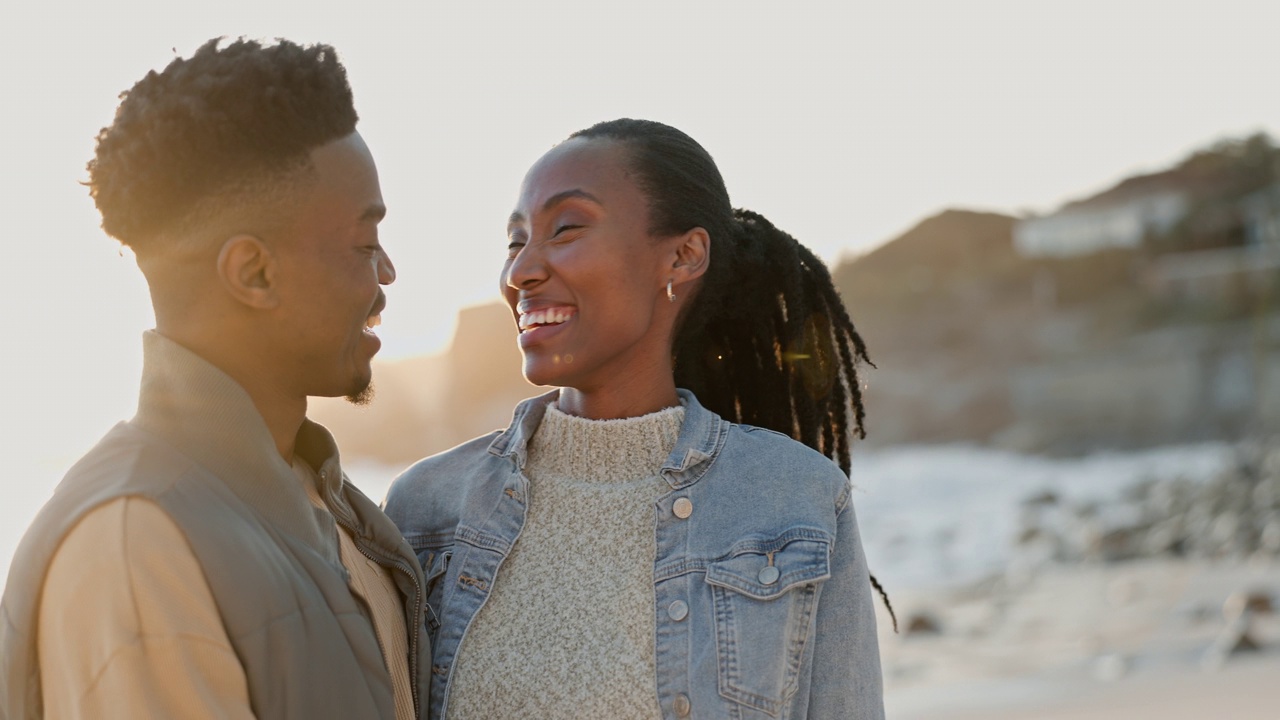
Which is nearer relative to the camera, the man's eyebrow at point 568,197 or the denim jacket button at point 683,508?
the denim jacket button at point 683,508

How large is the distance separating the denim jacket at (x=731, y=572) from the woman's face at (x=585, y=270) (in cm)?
22

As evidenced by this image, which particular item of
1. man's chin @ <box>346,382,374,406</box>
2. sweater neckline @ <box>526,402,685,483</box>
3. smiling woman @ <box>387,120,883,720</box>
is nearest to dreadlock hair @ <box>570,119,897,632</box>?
smiling woman @ <box>387,120,883,720</box>

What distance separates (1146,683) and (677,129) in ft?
22.3

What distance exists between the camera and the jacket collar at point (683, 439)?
2.91 m

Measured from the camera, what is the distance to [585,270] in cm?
291

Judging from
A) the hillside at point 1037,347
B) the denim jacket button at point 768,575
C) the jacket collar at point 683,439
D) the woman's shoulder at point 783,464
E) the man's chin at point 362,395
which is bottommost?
the hillside at point 1037,347

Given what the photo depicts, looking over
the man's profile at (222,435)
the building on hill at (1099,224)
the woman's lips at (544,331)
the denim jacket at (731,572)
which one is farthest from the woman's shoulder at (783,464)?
the building on hill at (1099,224)

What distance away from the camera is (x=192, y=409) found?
2.05 metres

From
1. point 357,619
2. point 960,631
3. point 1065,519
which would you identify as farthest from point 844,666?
point 1065,519

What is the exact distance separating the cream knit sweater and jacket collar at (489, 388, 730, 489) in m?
0.04

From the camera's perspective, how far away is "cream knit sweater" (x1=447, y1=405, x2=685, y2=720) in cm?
267

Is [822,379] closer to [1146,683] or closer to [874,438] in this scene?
[1146,683]

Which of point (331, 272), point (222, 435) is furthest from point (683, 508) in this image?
point (222, 435)

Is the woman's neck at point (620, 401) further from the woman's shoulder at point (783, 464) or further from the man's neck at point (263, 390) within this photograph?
the man's neck at point (263, 390)
